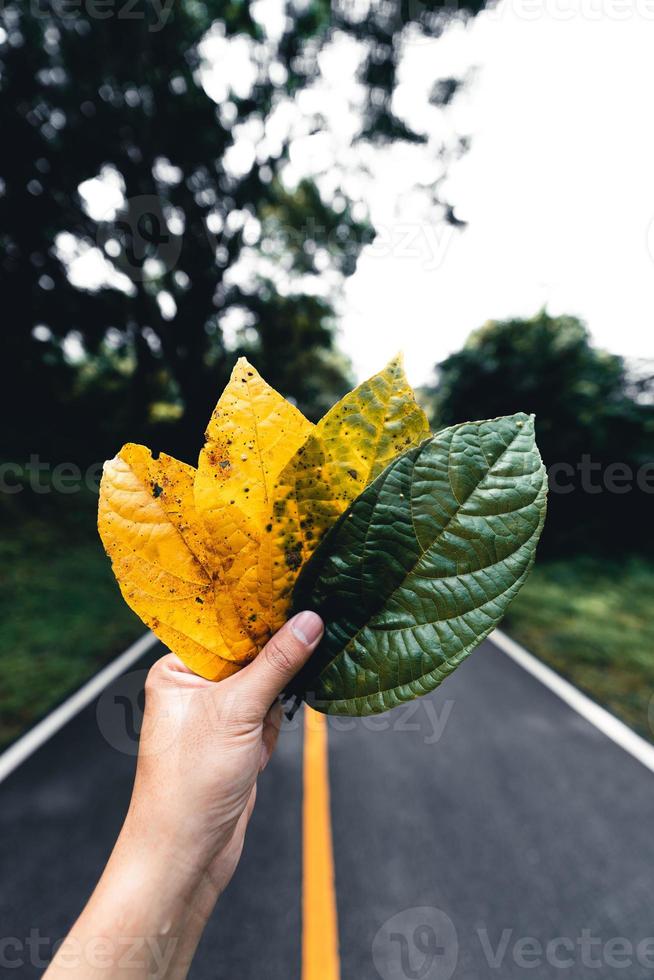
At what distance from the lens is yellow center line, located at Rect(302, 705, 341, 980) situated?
1.65m

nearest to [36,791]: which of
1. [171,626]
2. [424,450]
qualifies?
[171,626]

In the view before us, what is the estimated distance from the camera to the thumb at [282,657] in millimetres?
598

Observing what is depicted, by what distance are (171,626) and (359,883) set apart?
82.5 inches

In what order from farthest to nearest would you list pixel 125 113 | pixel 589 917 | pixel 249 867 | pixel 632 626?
pixel 125 113 < pixel 632 626 < pixel 249 867 < pixel 589 917

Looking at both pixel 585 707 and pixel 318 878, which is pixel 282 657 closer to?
pixel 318 878

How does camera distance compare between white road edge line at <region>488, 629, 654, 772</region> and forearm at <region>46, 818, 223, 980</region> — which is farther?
white road edge line at <region>488, 629, 654, 772</region>

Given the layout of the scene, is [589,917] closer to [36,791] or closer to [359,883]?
[359,883]

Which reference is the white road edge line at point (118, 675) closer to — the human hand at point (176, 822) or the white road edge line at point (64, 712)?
the white road edge line at point (64, 712)

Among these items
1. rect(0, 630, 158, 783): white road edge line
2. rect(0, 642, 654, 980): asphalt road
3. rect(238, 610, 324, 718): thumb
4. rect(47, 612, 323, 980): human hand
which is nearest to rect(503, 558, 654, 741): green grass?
rect(0, 642, 654, 980): asphalt road

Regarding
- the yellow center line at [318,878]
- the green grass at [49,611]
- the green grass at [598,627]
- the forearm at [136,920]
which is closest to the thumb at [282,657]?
the forearm at [136,920]

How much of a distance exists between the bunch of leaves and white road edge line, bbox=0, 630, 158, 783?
109 inches

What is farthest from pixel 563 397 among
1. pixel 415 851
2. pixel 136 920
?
pixel 136 920

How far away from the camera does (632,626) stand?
517 cm

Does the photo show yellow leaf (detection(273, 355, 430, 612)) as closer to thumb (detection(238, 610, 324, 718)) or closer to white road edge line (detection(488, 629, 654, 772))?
thumb (detection(238, 610, 324, 718))
